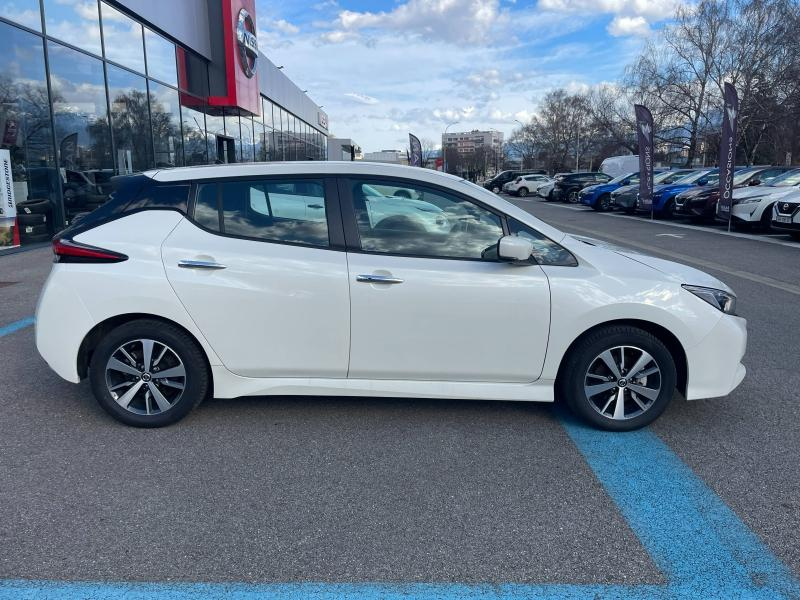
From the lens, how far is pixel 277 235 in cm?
388

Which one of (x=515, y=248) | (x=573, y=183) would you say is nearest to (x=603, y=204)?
(x=573, y=183)

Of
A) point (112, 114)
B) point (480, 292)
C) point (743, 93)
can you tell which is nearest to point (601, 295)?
point (480, 292)

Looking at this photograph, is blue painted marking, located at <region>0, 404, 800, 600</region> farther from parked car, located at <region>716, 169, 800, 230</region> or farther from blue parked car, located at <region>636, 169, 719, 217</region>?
blue parked car, located at <region>636, 169, 719, 217</region>

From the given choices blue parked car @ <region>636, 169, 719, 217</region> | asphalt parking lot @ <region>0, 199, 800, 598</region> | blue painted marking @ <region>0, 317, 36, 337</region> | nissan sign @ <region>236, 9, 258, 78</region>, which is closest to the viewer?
asphalt parking lot @ <region>0, 199, 800, 598</region>

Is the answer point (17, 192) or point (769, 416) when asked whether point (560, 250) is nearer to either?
point (769, 416)

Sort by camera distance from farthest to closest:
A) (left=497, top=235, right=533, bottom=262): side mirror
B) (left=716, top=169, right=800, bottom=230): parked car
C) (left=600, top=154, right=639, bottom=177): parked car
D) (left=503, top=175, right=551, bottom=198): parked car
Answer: (left=503, top=175, right=551, bottom=198): parked car → (left=600, top=154, right=639, bottom=177): parked car → (left=716, top=169, right=800, bottom=230): parked car → (left=497, top=235, right=533, bottom=262): side mirror

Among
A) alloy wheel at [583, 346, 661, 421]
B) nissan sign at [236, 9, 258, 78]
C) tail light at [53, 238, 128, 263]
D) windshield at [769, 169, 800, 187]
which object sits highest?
nissan sign at [236, 9, 258, 78]

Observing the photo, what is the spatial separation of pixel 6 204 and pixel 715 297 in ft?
39.1

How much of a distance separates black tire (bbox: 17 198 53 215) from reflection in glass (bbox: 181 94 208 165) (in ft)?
26.0

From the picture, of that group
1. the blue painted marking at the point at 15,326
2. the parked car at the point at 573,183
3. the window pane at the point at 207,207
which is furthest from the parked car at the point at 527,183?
the window pane at the point at 207,207

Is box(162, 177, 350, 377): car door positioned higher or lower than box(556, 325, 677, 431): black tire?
higher

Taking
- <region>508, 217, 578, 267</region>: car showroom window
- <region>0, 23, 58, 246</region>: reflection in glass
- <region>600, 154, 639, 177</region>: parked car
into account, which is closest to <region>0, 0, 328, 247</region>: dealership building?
<region>0, 23, 58, 246</region>: reflection in glass

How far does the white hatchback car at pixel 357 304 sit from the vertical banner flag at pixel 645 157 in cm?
1928

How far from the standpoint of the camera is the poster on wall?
1106 centimetres
